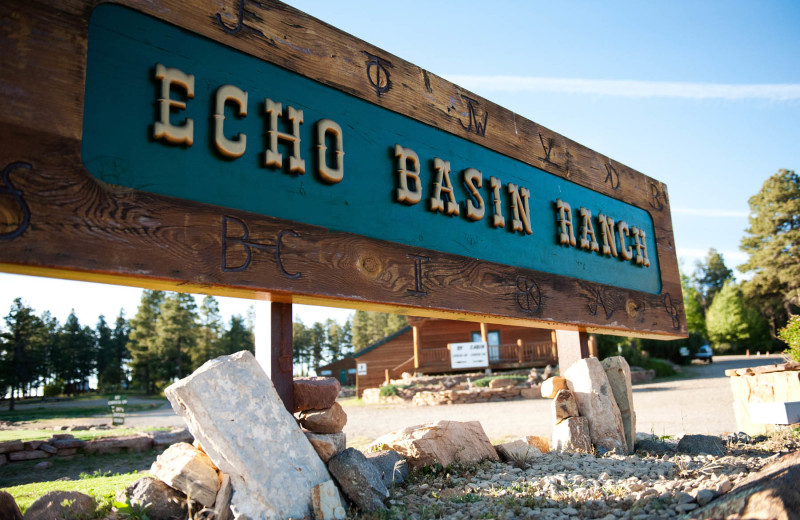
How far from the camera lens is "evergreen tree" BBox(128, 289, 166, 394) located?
43.5 m

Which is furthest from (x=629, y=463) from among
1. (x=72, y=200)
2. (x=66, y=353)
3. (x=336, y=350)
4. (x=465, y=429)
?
(x=336, y=350)

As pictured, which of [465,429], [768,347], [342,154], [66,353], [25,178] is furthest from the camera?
[768,347]

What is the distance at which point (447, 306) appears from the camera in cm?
335

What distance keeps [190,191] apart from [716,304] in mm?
55449

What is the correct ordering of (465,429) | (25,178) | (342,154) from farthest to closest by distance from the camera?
(465,429), (342,154), (25,178)

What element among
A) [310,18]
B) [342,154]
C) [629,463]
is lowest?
[629,463]

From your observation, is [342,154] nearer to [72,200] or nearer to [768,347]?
[72,200]

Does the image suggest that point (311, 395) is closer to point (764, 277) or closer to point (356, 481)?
point (356, 481)

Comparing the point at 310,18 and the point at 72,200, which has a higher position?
the point at 310,18

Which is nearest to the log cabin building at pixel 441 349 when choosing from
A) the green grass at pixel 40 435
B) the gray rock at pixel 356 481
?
the green grass at pixel 40 435

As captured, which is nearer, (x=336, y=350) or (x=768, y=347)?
(x=768, y=347)

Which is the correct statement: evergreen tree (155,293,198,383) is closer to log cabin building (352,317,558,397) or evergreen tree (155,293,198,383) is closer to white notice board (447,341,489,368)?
log cabin building (352,317,558,397)

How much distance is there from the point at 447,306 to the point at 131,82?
2.11m

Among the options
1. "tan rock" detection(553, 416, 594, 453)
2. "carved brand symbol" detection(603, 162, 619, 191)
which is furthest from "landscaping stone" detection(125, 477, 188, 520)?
"carved brand symbol" detection(603, 162, 619, 191)
